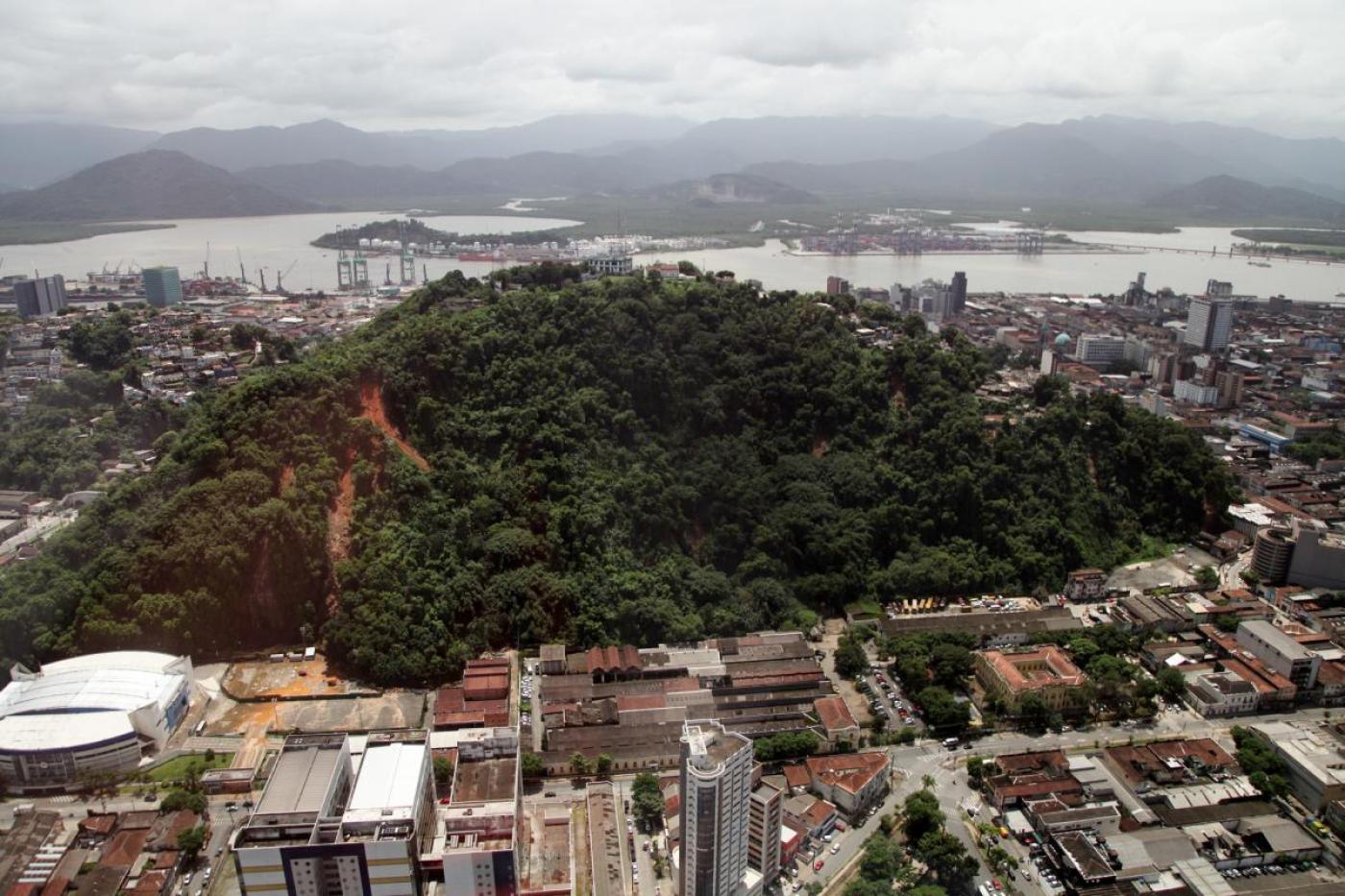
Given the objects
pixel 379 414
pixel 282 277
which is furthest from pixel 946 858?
pixel 282 277

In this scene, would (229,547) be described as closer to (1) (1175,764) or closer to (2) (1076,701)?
→ (2) (1076,701)

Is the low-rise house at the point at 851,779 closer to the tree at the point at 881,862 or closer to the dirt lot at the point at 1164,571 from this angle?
the tree at the point at 881,862

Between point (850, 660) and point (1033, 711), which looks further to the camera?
point (850, 660)

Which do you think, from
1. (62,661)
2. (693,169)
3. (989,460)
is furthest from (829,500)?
(693,169)

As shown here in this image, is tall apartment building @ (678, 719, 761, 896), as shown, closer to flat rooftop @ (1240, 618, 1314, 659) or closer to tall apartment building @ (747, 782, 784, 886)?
tall apartment building @ (747, 782, 784, 886)

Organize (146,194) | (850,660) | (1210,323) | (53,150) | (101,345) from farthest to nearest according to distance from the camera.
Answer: (53,150)
(146,194)
(1210,323)
(101,345)
(850,660)

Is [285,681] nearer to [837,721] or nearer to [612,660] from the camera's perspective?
[612,660]

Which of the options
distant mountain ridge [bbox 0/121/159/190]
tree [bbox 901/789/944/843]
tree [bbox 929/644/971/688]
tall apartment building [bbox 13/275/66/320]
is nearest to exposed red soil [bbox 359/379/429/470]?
tree [bbox 929/644/971/688]
